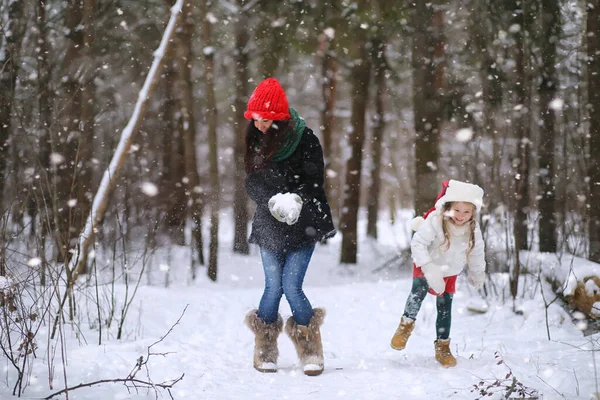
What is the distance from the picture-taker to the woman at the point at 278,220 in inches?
150

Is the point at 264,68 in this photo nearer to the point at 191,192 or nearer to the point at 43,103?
the point at 191,192

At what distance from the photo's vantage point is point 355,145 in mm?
11164

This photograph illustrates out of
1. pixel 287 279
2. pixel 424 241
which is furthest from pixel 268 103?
pixel 424 241

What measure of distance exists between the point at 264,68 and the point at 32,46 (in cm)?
559

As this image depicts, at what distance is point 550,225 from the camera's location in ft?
29.3

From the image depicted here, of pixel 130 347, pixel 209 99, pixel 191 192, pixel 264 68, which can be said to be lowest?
pixel 130 347

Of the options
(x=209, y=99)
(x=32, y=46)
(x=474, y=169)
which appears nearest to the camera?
(x=474, y=169)

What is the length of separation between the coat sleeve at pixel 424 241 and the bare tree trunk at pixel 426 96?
17.0ft

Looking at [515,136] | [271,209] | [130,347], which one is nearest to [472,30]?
[515,136]

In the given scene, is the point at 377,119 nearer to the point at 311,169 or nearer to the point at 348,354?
the point at 348,354

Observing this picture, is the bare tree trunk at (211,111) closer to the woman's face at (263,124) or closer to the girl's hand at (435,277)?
the woman's face at (263,124)

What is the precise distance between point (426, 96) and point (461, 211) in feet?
19.5

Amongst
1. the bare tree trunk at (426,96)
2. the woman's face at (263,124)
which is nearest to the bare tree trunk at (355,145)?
the bare tree trunk at (426,96)

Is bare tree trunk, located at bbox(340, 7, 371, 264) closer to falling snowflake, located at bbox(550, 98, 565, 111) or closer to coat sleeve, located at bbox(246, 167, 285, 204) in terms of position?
Answer: falling snowflake, located at bbox(550, 98, 565, 111)
